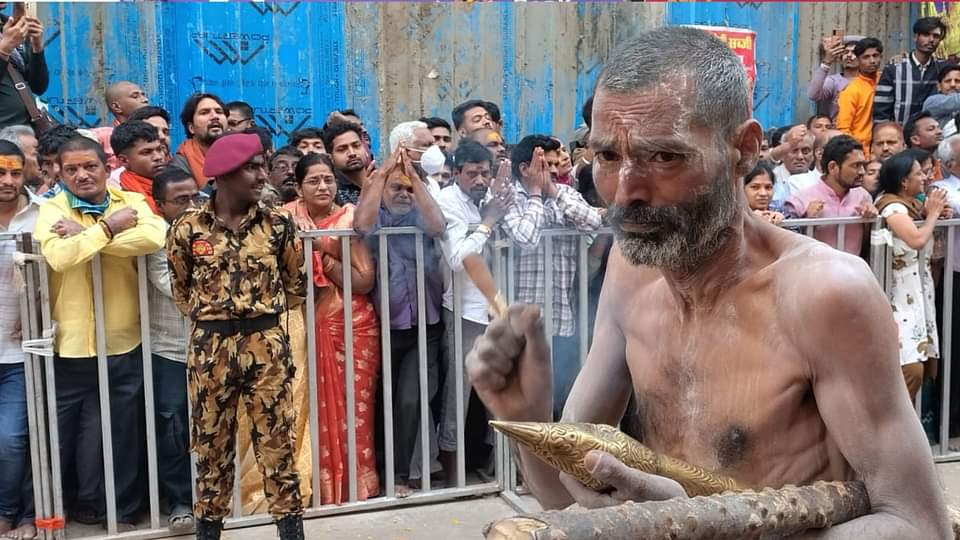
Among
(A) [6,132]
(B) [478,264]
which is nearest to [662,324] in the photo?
(B) [478,264]

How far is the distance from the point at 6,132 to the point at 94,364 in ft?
5.70

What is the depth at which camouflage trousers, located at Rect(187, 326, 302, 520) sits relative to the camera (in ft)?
14.3

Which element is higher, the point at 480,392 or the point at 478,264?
the point at 478,264

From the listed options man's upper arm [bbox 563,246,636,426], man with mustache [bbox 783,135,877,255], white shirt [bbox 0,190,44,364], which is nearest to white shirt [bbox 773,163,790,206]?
man with mustache [bbox 783,135,877,255]

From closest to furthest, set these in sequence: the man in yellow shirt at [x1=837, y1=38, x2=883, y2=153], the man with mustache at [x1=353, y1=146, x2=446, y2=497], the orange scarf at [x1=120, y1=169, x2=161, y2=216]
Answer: the man with mustache at [x1=353, y1=146, x2=446, y2=497], the orange scarf at [x1=120, y1=169, x2=161, y2=216], the man in yellow shirt at [x1=837, y1=38, x2=883, y2=153]

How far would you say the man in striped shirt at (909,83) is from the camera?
9.16 m

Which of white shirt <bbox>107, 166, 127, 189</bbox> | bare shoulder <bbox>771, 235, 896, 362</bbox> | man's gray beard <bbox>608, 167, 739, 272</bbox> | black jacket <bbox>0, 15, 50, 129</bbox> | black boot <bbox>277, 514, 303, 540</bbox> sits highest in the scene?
black jacket <bbox>0, 15, 50, 129</bbox>

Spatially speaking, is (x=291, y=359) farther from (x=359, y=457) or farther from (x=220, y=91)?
(x=220, y=91)

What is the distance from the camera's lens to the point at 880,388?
62.5 inches

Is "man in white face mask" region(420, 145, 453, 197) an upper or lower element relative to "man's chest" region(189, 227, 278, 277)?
upper

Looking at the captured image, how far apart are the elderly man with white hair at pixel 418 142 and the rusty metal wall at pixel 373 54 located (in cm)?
235

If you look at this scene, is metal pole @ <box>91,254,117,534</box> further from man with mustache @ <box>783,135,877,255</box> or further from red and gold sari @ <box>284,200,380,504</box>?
Result: man with mustache @ <box>783,135,877,255</box>

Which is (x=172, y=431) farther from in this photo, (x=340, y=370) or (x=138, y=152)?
(x=138, y=152)

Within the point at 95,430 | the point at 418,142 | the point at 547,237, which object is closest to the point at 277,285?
the point at 95,430
